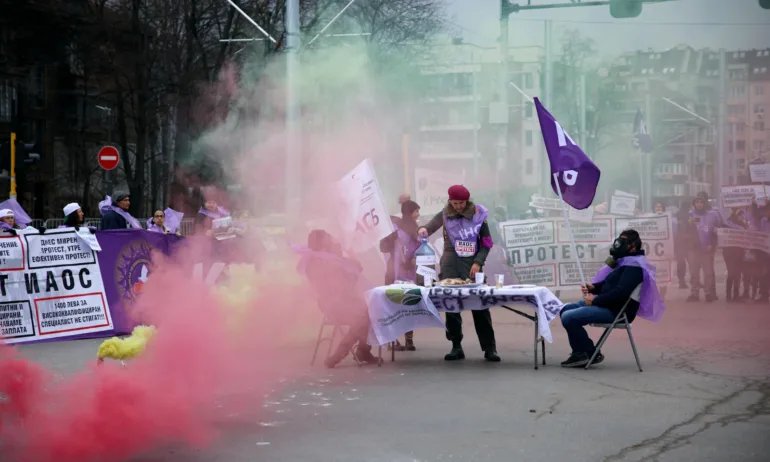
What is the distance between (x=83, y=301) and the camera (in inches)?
483

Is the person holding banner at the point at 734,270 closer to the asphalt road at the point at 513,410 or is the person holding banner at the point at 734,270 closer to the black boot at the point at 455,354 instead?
the asphalt road at the point at 513,410

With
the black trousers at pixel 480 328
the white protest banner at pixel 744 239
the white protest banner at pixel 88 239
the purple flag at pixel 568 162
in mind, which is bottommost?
the black trousers at pixel 480 328

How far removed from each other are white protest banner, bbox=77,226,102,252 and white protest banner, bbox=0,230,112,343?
48 millimetres

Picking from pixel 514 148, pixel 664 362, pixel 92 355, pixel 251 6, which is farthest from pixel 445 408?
pixel 514 148

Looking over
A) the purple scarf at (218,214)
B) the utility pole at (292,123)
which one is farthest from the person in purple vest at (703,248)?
the purple scarf at (218,214)

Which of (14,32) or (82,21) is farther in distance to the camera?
(14,32)

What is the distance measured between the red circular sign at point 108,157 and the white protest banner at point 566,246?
857 cm

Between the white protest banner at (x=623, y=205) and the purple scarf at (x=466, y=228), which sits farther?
the white protest banner at (x=623, y=205)

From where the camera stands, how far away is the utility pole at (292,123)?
16141 millimetres

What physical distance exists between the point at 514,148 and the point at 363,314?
121ft

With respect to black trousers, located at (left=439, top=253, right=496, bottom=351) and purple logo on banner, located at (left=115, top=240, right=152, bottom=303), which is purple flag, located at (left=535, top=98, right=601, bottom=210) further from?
purple logo on banner, located at (left=115, top=240, right=152, bottom=303)

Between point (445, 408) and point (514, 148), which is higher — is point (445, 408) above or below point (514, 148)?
below

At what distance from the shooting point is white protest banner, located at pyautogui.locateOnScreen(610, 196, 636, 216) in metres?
18.5

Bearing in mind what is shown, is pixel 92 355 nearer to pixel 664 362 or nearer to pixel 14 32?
pixel 664 362
